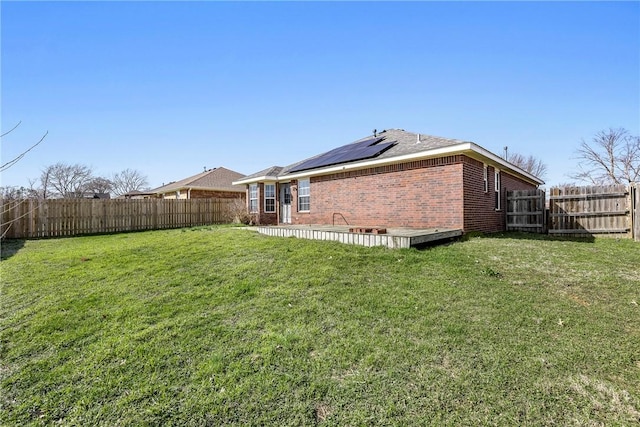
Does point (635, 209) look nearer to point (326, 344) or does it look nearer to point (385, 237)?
point (385, 237)

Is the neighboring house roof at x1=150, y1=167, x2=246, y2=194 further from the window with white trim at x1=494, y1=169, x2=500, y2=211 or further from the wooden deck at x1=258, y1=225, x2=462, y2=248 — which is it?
the window with white trim at x1=494, y1=169, x2=500, y2=211

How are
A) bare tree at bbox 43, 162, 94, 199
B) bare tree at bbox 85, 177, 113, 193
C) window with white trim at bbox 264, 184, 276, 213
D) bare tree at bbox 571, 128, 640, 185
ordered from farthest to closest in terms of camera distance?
bare tree at bbox 85, 177, 113, 193 → bare tree at bbox 43, 162, 94, 199 → bare tree at bbox 571, 128, 640, 185 → window with white trim at bbox 264, 184, 276, 213

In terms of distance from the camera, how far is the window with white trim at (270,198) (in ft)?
55.1

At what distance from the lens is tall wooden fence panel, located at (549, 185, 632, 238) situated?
968 centimetres

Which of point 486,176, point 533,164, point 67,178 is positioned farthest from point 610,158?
point 67,178

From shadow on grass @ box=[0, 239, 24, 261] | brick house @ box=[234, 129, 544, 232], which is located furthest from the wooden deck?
shadow on grass @ box=[0, 239, 24, 261]

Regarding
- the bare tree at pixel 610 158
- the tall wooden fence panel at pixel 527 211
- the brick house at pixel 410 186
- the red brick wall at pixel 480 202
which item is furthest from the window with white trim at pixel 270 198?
the bare tree at pixel 610 158

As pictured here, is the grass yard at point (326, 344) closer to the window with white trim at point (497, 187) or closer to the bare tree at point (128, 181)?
the window with white trim at point (497, 187)

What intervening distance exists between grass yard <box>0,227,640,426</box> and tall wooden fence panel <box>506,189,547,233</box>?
5747mm

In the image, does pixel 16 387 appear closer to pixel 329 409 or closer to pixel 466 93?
pixel 329 409

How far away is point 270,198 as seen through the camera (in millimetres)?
16953

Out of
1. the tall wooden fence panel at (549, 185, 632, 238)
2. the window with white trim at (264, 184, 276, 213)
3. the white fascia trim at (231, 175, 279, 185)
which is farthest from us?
the window with white trim at (264, 184, 276, 213)

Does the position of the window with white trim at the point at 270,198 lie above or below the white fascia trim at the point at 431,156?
below

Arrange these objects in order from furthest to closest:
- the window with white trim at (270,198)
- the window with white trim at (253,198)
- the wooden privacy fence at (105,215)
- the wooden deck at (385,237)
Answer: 1. the window with white trim at (253,198)
2. the window with white trim at (270,198)
3. the wooden privacy fence at (105,215)
4. the wooden deck at (385,237)
